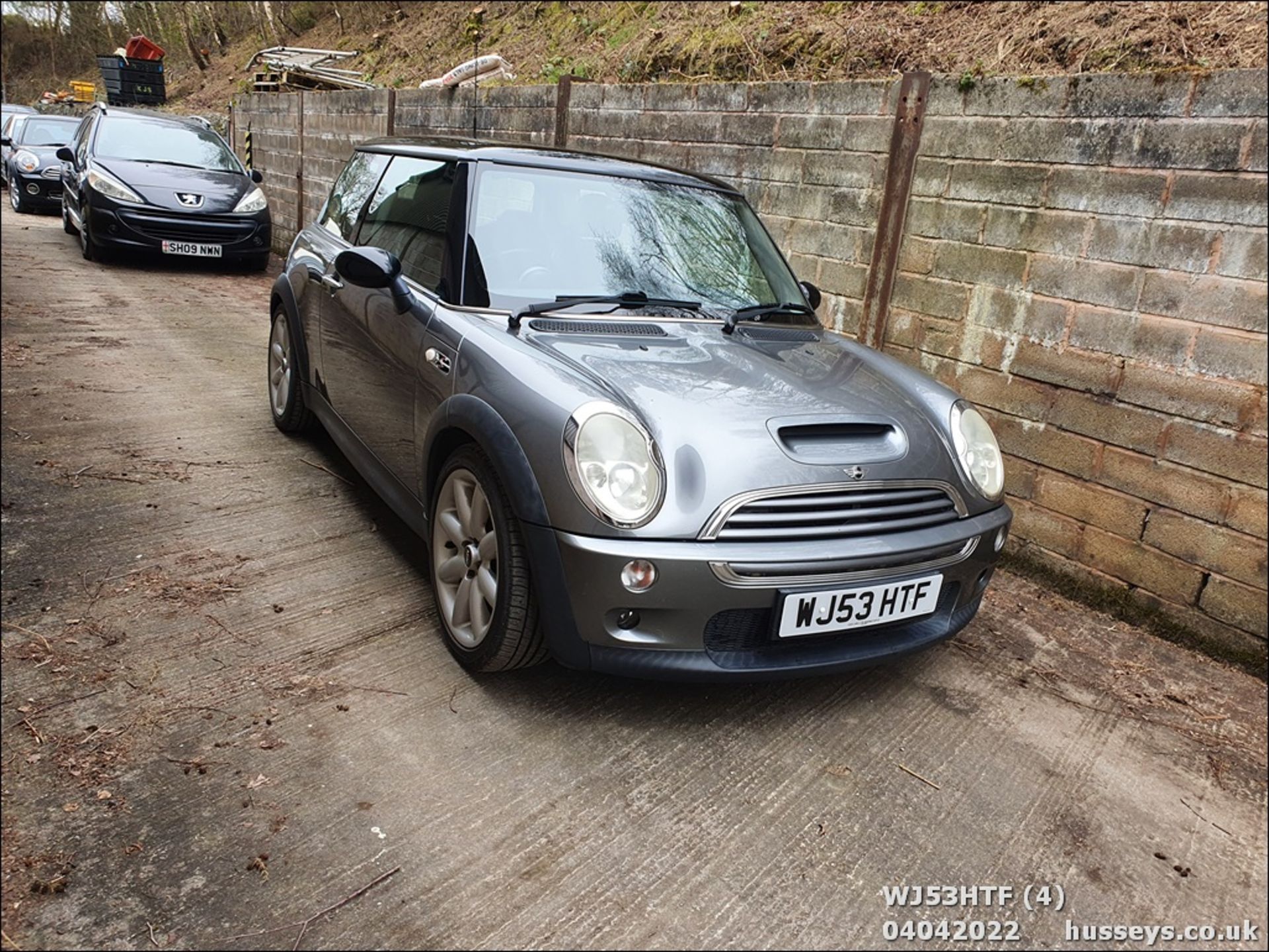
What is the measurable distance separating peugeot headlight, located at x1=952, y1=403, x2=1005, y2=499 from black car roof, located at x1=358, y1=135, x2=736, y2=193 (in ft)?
5.01

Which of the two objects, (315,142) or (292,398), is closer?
(292,398)

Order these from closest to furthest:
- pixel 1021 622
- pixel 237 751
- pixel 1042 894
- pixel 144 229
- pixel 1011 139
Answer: pixel 1042 894, pixel 237 751, pixel 1021 622, pixel 1011 139, pixel 144 229

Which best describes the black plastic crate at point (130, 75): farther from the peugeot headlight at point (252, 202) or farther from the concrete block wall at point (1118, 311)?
the concrete block wall at point (1118, 311)

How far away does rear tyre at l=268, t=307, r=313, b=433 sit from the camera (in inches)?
182

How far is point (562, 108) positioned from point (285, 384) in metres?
3.36

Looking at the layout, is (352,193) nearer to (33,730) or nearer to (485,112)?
(33,730)

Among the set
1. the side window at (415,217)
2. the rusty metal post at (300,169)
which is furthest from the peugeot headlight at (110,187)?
the side window at (415,217)

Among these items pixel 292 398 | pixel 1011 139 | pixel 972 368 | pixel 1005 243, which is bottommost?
pixel 292 398

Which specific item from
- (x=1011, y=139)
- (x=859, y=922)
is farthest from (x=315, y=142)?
(x=859, y=922)

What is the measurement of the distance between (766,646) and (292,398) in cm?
319

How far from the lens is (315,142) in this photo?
10742 millimetres

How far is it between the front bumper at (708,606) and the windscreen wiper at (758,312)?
1.05 meters

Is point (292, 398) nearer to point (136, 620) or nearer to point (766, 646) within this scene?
point (136, 620)

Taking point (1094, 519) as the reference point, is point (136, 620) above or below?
below
